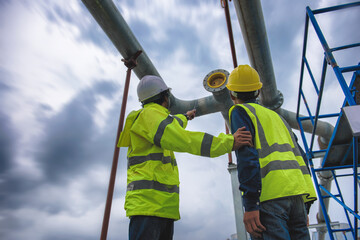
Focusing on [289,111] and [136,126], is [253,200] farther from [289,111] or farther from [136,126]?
[289,111]

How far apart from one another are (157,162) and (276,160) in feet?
2.94

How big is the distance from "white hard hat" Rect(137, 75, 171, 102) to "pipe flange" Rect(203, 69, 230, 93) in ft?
9.81

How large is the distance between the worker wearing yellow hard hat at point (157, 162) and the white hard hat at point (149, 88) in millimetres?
322

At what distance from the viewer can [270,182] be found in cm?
141

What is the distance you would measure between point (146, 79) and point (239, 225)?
377 cm

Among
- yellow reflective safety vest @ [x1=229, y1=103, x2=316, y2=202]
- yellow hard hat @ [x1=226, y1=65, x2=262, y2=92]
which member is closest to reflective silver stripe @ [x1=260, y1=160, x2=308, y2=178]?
yellow reflective safety vest @ [x1=229, y1=103, x2=316, y2=202]

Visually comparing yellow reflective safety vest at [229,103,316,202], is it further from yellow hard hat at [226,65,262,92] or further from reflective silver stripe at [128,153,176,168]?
reflective silver stripe at [128,153,176,168]

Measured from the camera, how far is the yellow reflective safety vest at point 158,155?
1.73 metres

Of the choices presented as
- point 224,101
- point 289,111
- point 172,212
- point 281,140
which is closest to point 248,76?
point 281,140

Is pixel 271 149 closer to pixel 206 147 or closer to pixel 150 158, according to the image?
pixel 206 147

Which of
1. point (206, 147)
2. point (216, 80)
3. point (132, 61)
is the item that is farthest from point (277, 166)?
point (216, 80)

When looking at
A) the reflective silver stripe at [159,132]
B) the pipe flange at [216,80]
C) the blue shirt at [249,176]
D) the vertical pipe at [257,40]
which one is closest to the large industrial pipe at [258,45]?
the vertical pipe at [257,40]

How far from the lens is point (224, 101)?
5.45m

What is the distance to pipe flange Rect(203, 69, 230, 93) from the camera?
5238 millimetres
